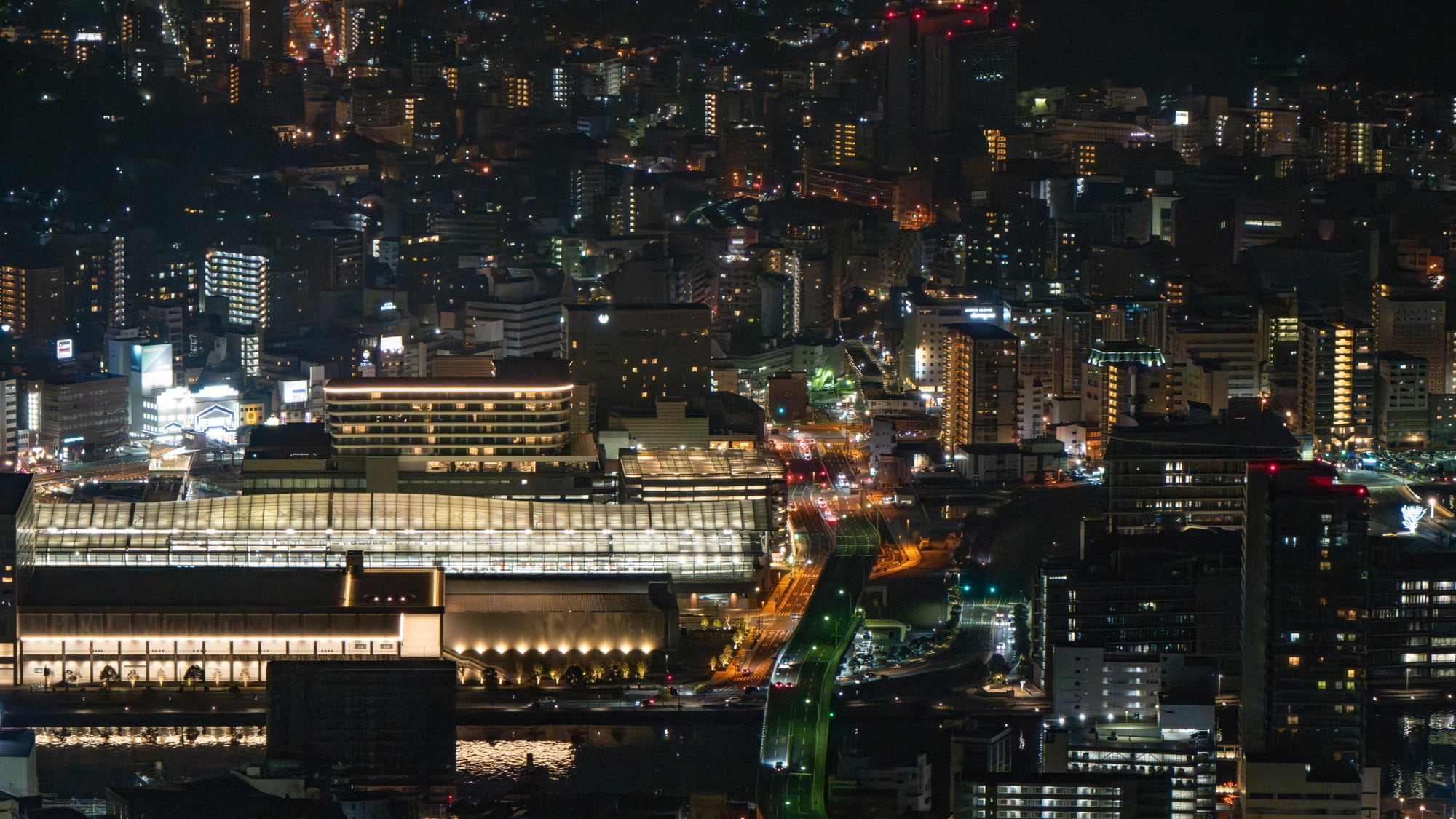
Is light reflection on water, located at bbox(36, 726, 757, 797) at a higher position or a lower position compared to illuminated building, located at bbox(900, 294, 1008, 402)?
lower

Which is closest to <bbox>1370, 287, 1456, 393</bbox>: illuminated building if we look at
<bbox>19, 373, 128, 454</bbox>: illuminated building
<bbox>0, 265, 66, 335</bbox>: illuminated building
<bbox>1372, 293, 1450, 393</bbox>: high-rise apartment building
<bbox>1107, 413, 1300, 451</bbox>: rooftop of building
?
<bbox>1372, 293, 1450, 393</bbox>: high-rise apartment building

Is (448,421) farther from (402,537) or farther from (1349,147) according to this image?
(1349,147)

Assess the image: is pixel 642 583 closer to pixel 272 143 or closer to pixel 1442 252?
pixel 1442 252

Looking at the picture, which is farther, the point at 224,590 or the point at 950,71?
the point at 950,71

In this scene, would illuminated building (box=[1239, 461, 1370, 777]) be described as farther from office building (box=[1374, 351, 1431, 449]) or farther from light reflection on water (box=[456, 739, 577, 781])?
office building (box=[1374, 351, 1431, 449])

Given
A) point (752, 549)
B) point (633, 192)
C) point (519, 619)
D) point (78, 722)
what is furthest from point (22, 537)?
point (633, 192)

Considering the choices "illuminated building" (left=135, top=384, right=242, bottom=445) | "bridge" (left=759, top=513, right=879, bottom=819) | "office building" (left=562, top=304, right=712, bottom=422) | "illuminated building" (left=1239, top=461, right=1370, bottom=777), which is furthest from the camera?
"illuminated building" (left=135, top=384, right=242, bottom=445)

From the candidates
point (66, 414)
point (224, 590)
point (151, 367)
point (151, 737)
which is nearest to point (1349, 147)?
point (151, 367)
